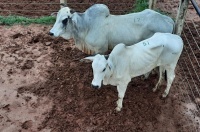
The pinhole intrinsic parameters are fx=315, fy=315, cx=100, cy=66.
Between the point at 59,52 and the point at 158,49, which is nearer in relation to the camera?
the point at 158,49

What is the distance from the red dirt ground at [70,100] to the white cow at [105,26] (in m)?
0.68

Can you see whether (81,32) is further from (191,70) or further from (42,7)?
(42,7)

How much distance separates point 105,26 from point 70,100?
1.29 meters

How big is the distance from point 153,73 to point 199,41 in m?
1.44

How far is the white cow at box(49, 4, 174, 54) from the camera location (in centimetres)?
483

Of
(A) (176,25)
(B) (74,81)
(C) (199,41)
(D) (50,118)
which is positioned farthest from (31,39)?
(C) (199,41)

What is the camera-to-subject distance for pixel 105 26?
501cm

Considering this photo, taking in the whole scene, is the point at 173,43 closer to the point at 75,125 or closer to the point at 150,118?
the point at 150,118

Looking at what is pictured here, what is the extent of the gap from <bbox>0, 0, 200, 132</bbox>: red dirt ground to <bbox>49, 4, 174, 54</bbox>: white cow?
68 cm

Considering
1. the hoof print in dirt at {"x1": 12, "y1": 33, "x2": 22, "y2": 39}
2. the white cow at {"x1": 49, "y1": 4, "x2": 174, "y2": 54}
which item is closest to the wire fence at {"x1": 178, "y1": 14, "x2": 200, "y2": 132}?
the white cow at {"x1": 49, "y1": 4, "x2": 174, "y2": 54}

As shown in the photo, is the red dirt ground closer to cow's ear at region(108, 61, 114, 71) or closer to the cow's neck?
the cow's neck

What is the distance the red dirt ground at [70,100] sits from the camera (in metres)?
4.51

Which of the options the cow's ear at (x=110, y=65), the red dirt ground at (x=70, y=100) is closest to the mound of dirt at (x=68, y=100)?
the red dirt ground at (x=70, y=100)

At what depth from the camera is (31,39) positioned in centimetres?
620
